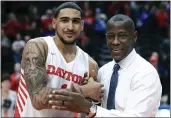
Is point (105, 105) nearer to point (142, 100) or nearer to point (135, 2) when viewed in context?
point (142, 100)

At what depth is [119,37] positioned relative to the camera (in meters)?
4.19

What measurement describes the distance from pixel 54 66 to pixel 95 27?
1159cm

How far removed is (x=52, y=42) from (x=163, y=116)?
2.74m

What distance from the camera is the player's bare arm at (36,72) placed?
3.95m

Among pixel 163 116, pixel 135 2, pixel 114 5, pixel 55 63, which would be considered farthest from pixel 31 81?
pixel 135 2

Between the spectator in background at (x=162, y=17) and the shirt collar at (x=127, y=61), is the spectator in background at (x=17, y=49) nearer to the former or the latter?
the spectator in background at (x=162, y=17)

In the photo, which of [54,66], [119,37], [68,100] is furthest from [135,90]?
[54,66]

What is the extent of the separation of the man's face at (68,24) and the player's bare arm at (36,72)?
0.22 meters

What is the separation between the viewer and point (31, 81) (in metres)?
4.12

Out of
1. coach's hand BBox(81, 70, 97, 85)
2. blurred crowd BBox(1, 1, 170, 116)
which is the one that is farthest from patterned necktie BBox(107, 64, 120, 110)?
blurred crowd BBox(1, 1, 170, 116)

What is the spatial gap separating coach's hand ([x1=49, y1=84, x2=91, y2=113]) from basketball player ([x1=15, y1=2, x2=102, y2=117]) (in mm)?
186

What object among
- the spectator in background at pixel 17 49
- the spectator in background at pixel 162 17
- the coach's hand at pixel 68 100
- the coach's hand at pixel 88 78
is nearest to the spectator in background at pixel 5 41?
the spectator in background at pixel 17 49

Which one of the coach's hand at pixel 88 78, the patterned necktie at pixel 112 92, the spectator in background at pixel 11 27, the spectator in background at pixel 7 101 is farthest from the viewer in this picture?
the spectator in background at pixel 11 27

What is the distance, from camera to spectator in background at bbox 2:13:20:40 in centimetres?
1595
